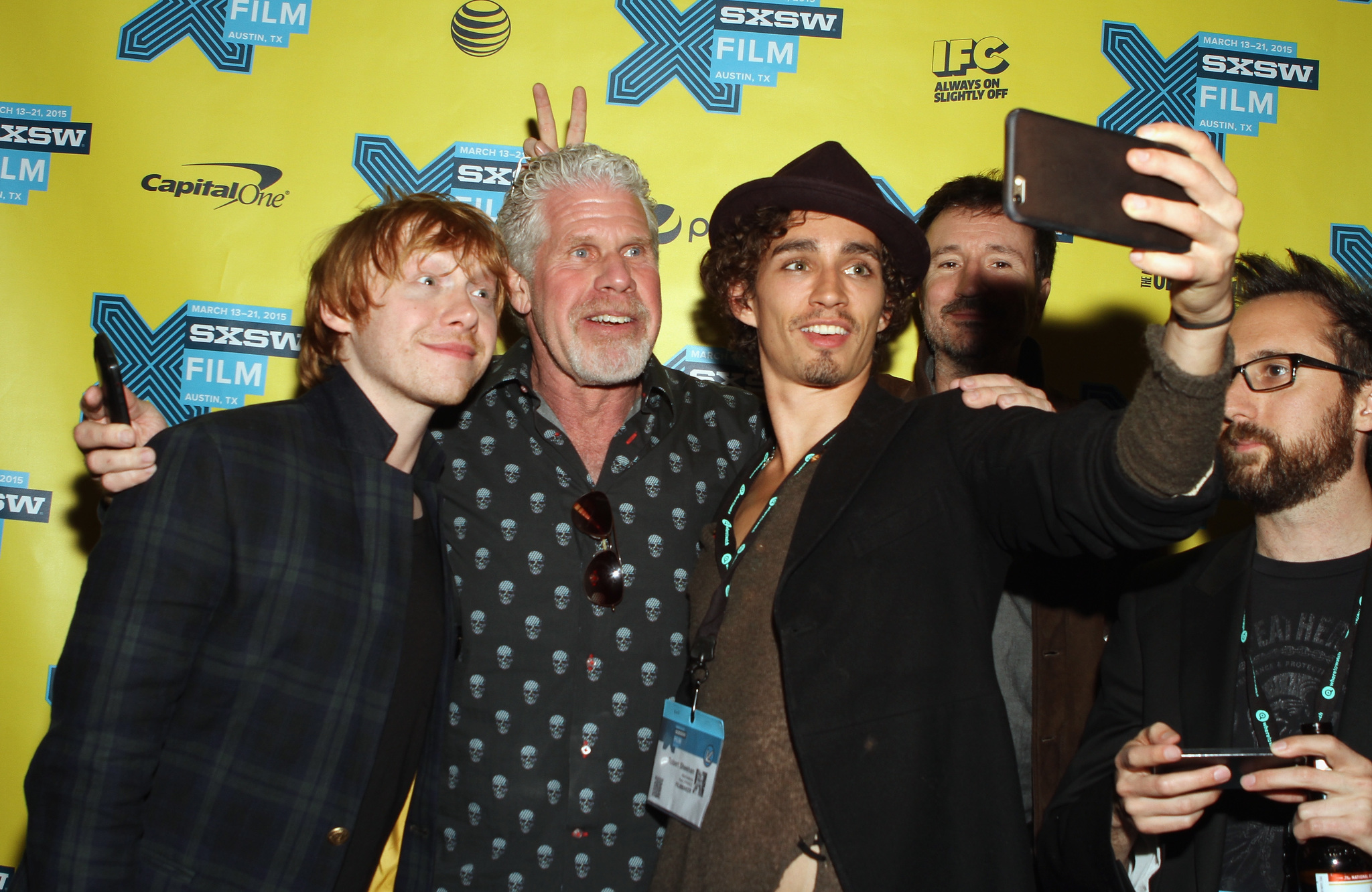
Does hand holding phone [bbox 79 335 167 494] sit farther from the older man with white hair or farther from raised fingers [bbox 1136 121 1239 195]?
raised fingers [bbox 1136 121 1239 195]

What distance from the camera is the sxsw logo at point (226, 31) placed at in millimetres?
3357

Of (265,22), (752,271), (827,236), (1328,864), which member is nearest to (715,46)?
(752,271)

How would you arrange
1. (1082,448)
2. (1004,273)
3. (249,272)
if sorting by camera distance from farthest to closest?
1. (249,272)
2. (1004,273)
3. (1082,448)

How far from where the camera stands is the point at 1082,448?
129cm

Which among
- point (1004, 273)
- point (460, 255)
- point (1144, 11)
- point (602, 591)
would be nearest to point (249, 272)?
point (460, 255)

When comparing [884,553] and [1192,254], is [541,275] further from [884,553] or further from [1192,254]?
[1192,254]

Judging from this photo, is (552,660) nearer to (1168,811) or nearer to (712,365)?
(1168,811)

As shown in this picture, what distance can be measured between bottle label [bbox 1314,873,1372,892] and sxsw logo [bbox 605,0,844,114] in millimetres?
2905

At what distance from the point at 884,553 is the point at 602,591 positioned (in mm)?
775

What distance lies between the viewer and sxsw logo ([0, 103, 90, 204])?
3.31m

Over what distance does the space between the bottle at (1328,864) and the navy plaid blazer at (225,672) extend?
1.75 metres

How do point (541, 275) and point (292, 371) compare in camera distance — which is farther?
point (292, 371)

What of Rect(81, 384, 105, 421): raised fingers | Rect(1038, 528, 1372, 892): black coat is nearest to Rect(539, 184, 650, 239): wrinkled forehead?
Rect(81, 384, 105, 421): raised fingers

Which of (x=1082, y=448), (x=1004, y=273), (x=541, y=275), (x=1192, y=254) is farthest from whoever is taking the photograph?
(x=1004, y=273)
